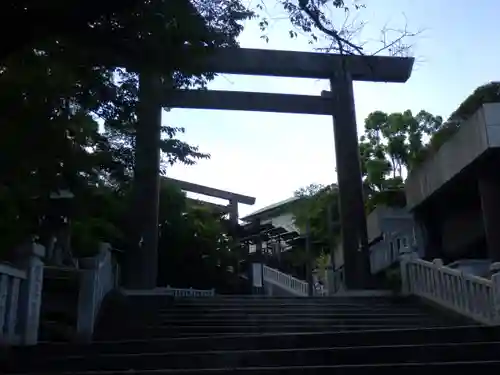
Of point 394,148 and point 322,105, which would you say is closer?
point 322,105

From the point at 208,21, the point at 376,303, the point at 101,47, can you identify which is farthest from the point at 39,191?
the point at 376,303

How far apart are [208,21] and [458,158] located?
473cm

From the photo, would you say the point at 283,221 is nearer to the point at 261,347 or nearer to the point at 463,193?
the point at 463,193

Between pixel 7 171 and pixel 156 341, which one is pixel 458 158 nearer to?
pixel 156 341

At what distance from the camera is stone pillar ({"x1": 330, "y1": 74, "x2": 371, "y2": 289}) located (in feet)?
30.9

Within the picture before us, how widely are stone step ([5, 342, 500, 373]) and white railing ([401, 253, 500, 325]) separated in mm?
1679

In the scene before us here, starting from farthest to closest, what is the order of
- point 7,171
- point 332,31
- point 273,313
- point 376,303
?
point 376,303
point 273,313
point 332,31
point 7,171

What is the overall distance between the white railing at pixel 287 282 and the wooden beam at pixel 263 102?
224 inches

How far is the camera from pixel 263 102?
32.9 feet

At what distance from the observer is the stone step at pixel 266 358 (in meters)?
4.00

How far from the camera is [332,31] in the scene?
4.52 metres

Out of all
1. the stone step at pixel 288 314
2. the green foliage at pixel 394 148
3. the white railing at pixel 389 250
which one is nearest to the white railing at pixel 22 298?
the stone step at pixel 288 314

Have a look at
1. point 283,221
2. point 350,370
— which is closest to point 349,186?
point 350,370

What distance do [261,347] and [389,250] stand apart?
6.39m
